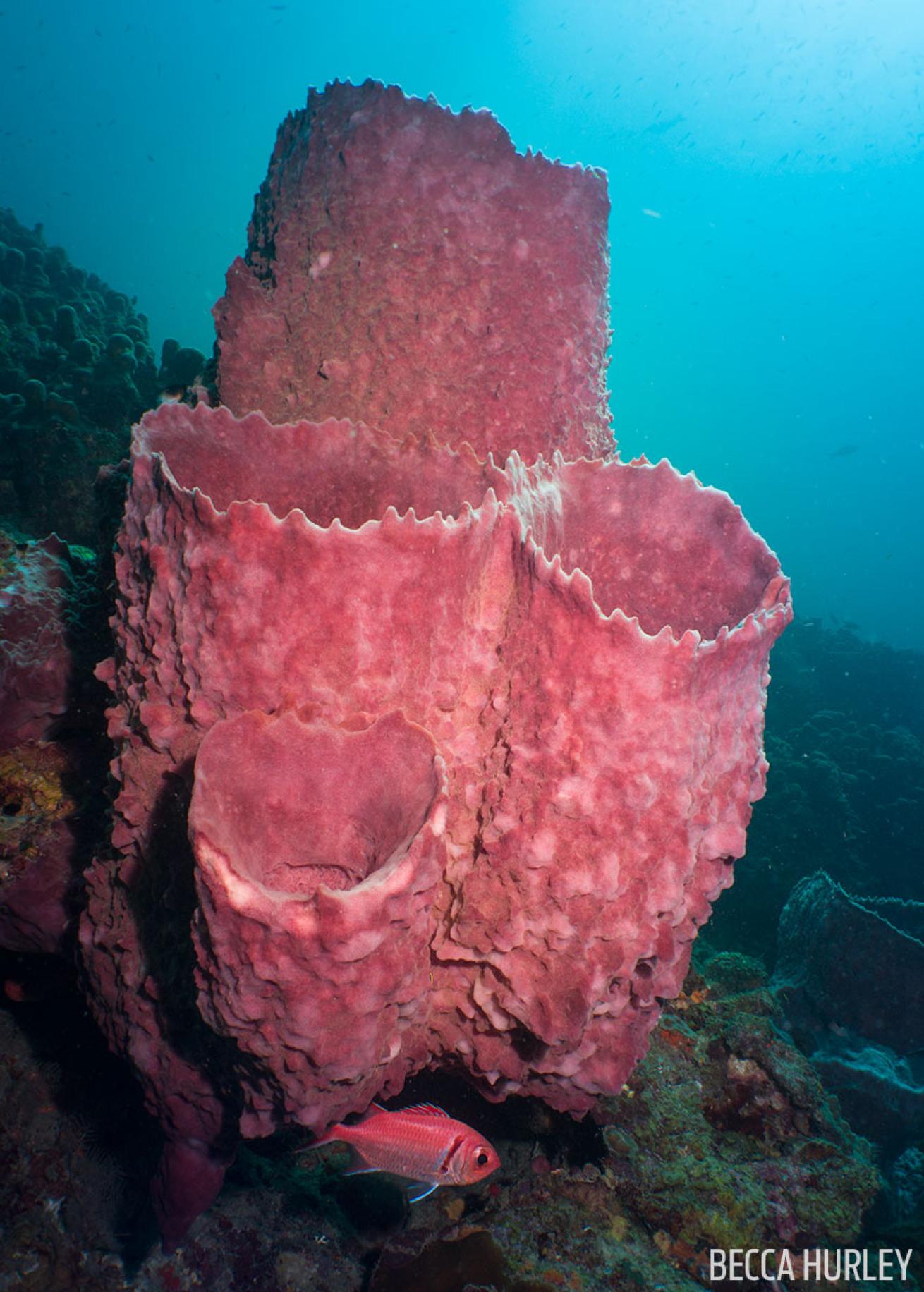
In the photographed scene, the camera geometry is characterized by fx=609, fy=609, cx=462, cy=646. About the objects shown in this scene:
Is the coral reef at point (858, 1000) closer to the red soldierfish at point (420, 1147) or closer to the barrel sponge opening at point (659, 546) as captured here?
the red soldierfish at point (420, 1147)

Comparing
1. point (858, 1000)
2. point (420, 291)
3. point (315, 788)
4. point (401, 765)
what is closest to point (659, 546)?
point (401, 765)

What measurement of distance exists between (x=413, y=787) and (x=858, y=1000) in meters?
7.27

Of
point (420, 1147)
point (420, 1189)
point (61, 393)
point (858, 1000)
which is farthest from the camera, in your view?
point (61, 393)

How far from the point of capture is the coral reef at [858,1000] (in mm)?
6031

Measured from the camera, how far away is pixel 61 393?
7562 mm

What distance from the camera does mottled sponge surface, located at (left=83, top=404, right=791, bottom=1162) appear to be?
166 cm

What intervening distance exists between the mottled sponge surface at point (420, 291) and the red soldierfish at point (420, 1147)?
10.1 ft

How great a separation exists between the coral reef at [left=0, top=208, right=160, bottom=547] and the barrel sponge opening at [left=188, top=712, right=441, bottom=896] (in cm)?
531

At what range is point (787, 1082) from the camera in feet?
12.0

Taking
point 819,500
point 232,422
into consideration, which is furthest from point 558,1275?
point 819,500

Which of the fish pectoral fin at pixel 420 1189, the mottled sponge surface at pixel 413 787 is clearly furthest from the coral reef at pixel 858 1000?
the mottled sponge surface at pixel 413 787

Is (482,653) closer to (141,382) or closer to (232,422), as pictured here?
(232,422)

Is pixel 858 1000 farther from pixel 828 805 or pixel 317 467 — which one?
pixel 317 467

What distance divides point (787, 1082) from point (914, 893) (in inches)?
371
